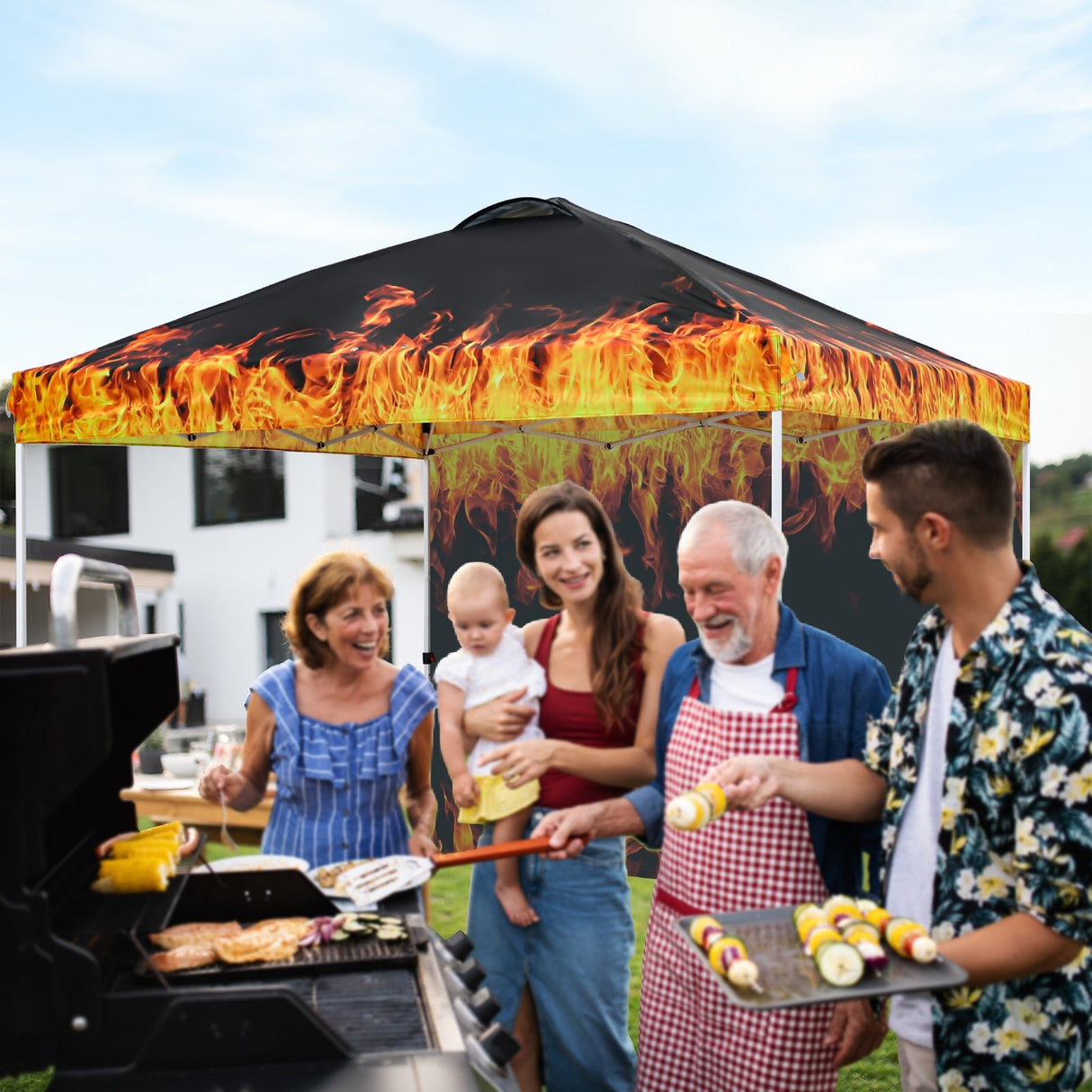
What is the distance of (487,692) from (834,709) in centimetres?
89

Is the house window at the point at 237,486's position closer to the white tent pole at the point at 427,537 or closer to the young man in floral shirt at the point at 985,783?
the white tent pole at the point at 427,537

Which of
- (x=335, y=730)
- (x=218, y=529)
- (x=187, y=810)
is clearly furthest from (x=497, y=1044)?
(x=218, y=529)

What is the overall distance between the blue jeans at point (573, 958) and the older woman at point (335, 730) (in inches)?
12.5

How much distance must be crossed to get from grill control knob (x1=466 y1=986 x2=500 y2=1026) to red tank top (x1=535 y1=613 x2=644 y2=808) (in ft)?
→ 2.84

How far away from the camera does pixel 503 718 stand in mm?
2639

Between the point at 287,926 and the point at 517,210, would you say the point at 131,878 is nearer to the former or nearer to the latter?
the point at 287,926

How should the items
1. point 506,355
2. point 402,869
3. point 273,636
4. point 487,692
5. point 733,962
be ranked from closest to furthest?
point 733,962 → point 402,869 → point 487,692 → point 506,355 → point 273,636

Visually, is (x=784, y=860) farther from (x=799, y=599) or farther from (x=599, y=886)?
(x=799, y=599)

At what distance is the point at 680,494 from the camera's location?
585 cm

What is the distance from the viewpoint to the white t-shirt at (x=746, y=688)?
7.39ft

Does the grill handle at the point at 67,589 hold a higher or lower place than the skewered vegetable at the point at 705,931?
higher

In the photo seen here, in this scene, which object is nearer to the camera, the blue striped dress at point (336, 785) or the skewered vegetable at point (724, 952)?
the skewered vegetable at point (724, 952)

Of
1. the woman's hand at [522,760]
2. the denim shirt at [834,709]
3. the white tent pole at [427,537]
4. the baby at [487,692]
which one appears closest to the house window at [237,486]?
the white tent pole at [427,537]

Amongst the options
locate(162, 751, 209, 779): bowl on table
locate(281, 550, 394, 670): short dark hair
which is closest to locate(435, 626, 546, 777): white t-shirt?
locate(281, 550, 394, 670): short dark hair
